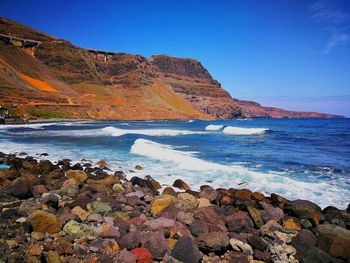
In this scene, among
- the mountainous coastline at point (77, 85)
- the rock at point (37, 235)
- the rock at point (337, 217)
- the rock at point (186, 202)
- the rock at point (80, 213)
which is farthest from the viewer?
the mountainous coastline at point (77, 85)

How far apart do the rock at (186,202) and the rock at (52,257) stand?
3.75 metres

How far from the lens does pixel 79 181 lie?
10.9 m

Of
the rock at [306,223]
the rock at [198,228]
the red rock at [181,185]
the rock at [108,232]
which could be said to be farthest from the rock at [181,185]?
the rock at [108,232]

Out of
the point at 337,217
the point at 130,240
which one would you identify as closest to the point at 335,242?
the point at 337,217

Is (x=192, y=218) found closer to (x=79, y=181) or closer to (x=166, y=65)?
(x=79, y=181)

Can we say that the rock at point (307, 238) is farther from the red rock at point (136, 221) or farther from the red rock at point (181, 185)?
the red rock at point (181, 185)

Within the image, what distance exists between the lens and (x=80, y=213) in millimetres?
7156

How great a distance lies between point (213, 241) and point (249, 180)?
7357 millimetres

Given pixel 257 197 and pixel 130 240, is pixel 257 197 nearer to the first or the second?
pixel 257 197

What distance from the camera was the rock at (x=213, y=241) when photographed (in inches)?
221

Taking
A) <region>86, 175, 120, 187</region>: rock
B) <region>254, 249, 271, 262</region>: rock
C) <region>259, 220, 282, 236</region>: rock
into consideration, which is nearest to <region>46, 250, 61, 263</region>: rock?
<region>254, 249, 271, 262</region>: rock

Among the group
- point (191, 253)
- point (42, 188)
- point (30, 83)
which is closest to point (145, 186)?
point (42, 188)

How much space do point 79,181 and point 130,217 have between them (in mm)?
4342

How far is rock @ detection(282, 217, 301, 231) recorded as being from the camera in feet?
23.2
